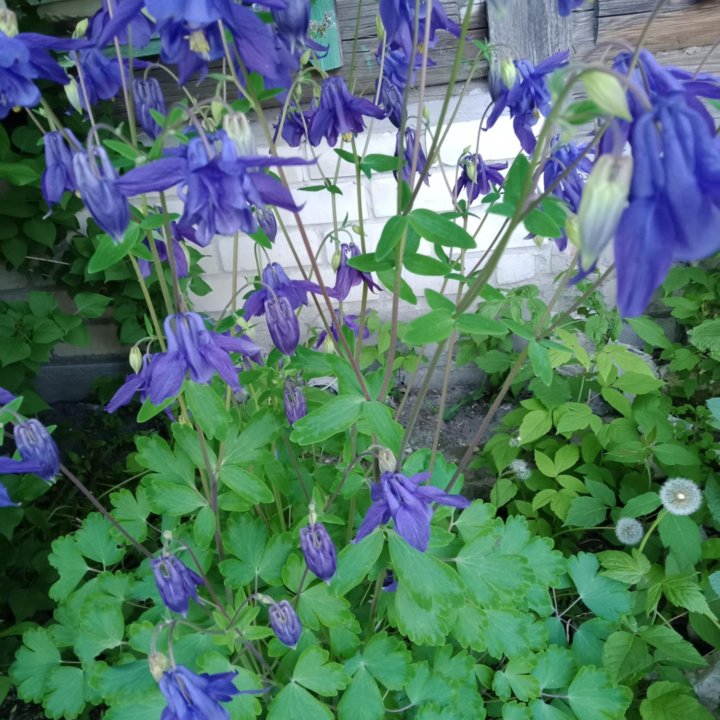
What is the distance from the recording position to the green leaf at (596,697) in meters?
1.42

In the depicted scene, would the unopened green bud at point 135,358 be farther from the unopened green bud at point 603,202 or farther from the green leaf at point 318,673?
the unopened green bud at point 603,202

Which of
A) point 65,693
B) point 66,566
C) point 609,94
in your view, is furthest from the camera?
point 66,566

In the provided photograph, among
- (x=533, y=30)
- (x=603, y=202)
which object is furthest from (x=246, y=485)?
(x=533, y=30)

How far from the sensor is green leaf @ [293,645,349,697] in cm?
125

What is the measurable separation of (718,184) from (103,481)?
100 inches

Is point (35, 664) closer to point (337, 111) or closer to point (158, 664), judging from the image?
point (158, 664)

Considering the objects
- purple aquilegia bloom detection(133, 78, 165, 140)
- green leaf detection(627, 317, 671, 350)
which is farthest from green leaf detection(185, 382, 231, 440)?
green leaf detection(627, 317, 671, 350)

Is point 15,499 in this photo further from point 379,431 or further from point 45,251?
point 379,431

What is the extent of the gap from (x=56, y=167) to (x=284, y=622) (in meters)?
0.81

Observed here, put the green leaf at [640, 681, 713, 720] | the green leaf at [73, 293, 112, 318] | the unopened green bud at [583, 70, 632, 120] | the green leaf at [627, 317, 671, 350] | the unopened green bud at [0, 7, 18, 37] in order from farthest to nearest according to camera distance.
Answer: the green leaf at [73, 293, 112, 318] < the green leaf at [627, 317, 671, 350] < the green leaf at [640, 681, 713, 720] < the unopened green bud at [0, 7, 18, 37] < the unopened green bud at [583, 70, 632, 120]

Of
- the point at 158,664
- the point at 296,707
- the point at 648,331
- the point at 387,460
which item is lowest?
the point at 296,707

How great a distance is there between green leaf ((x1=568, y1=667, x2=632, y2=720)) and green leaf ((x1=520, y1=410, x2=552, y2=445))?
0.70m

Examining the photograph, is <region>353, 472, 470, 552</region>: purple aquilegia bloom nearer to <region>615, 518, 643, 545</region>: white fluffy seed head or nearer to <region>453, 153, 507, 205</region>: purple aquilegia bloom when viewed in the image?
<region>453, 153, 507, 205</region>: purple aquilegia bloom

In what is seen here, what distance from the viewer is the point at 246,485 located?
50.6 inches
